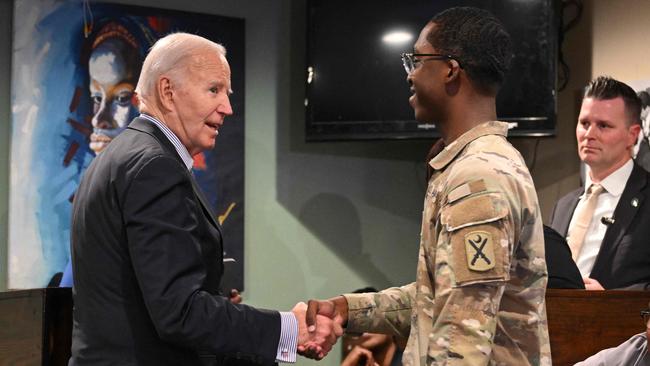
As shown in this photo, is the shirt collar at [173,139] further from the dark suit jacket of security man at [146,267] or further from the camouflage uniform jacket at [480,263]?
the camouflage uniform jacket at [480,263]

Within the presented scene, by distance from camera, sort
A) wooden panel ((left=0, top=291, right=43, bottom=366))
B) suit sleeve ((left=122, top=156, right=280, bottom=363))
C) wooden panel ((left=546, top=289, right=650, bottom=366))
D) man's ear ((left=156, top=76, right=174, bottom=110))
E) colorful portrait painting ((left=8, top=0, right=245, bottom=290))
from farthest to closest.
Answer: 1. colorful portrait painting ((left=8, top=0, right=245, bottom=290))
2. wooden panel ((left=546, top=289, right=650, bottom=366))
3. wooden panel ((left=0, top=291, right=43, bottom=366))
4. man's ear ((left=156, top=76, right=174, bottom=110))
5. suit sleeve ((left=122, top=156, right=280, bottom=363))

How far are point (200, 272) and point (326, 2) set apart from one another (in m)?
3.27

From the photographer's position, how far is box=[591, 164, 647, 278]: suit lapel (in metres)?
3.93

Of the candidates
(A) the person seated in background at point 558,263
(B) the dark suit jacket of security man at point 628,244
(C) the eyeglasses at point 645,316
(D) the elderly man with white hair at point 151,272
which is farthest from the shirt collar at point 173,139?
(B) the dark suit jacket of security man at point 628,244

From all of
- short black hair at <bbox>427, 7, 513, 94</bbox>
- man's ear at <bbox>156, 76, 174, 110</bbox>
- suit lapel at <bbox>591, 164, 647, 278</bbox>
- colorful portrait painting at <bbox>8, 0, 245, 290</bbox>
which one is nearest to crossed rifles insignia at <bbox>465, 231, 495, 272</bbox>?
short black hair at <bbox>427, 7, 513, 94</bbox>

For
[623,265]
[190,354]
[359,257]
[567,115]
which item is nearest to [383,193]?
[359,257]

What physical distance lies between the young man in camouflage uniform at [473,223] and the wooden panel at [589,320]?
1.12 m

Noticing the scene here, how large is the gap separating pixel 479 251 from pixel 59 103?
3.31 m

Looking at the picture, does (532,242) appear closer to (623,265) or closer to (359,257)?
(623,265)

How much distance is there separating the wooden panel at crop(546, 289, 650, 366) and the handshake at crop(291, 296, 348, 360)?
873mm

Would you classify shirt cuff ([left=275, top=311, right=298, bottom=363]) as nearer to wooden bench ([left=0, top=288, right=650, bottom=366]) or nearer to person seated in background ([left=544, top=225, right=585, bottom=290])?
wooden bench ([left=0, top=288, right=650, bottom=366])

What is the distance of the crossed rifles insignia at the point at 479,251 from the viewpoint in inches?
75.4

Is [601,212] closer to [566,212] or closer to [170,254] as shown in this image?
[566,212]

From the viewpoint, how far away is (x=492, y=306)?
1933mm
